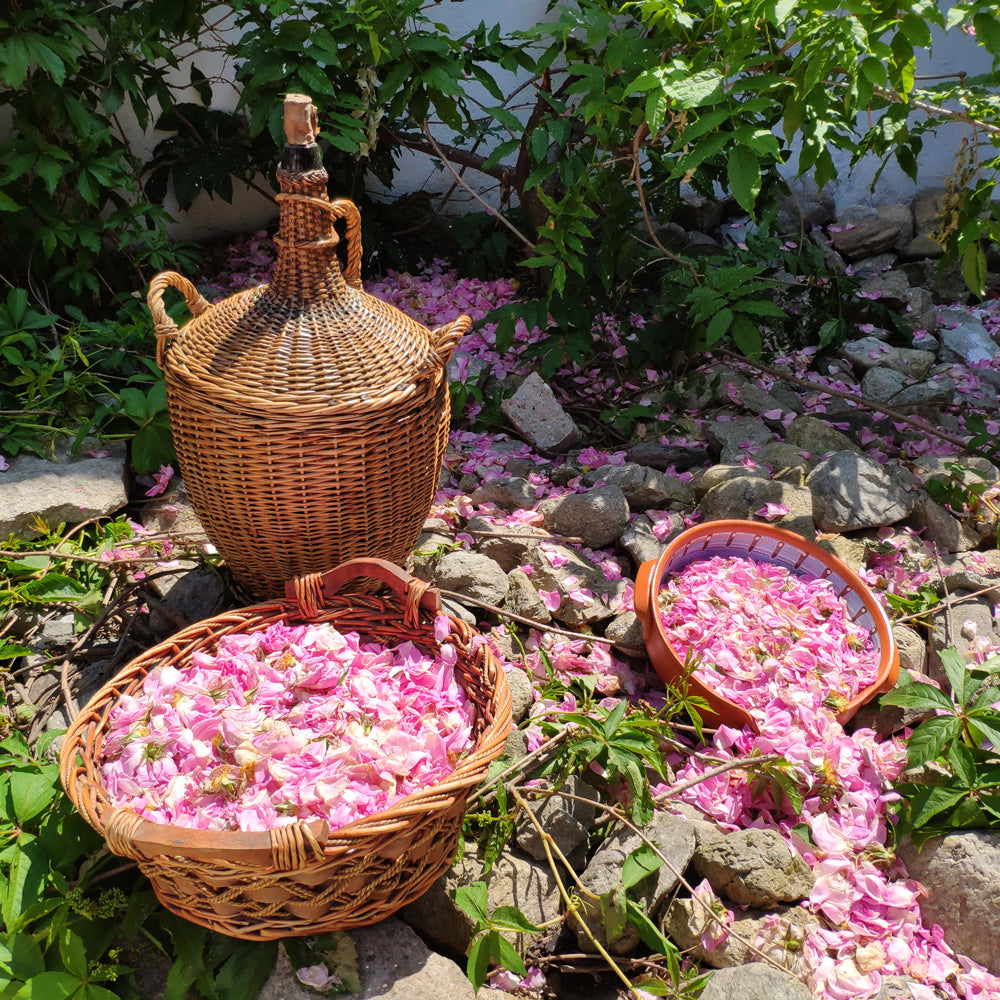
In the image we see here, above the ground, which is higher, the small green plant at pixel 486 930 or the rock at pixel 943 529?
the rock at pixel 943 529

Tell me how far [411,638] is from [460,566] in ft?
1.42

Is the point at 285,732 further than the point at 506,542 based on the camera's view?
No

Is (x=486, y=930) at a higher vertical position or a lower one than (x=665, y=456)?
lower

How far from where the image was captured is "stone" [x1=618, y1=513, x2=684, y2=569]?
7.83 ft

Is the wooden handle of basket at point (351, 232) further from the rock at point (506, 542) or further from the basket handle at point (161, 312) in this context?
the rock at point (506, 542)

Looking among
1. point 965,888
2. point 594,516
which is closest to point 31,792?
point 594,516

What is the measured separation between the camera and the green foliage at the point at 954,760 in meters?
1.66

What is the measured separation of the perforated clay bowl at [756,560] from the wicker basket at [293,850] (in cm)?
52

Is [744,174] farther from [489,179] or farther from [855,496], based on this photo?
[489,179]

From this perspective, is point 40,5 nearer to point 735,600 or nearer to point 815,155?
point 815,155

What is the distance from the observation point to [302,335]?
1769 mm

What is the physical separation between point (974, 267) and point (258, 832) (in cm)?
230

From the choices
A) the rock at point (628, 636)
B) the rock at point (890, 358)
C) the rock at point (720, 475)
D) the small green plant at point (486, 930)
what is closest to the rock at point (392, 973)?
the small green plant at point (486, 930)

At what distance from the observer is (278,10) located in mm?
2580
